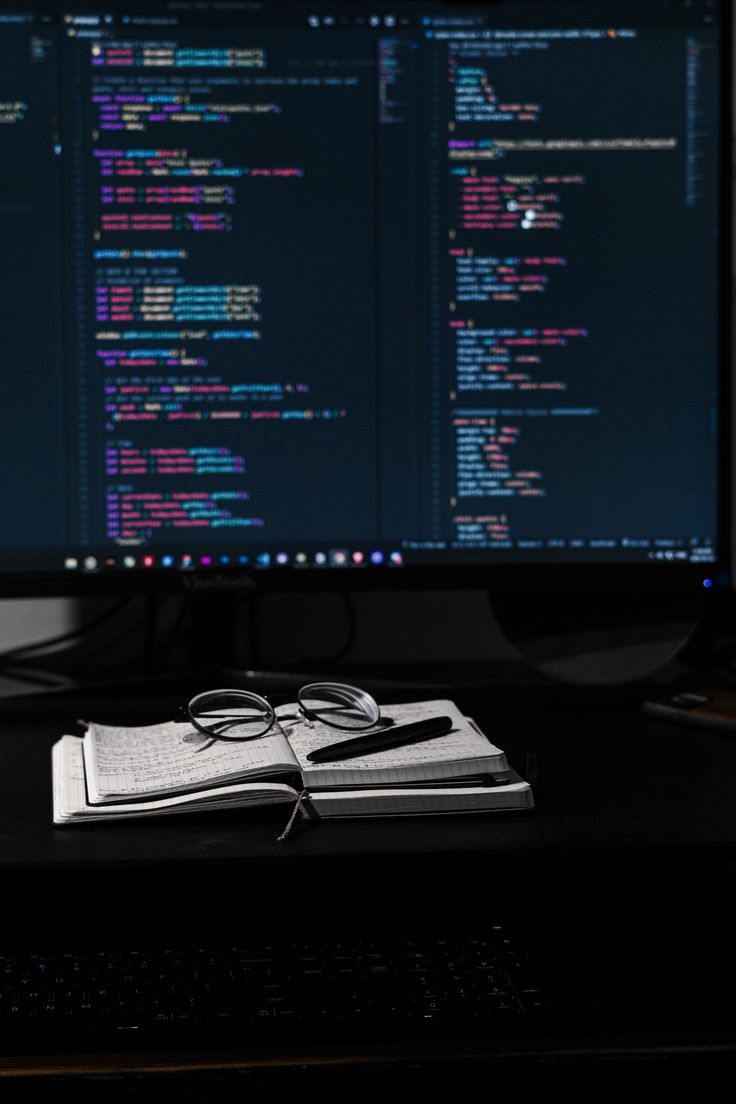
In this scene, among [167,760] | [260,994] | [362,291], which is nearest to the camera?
[260,994]

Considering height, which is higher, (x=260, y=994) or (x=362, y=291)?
(x=362, y=291)

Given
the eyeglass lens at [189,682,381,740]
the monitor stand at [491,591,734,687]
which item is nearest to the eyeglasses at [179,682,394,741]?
the eyeglass lens at [189,682,381,740]

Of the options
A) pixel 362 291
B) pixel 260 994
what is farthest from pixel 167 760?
pixel 362 291

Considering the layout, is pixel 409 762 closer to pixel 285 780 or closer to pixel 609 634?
pixel 285 780

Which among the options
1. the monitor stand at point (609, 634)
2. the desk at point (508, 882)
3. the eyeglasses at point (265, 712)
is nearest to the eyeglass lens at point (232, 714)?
the eyeglasses at point (265, 712)

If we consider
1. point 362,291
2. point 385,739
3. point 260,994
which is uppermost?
point 362,291

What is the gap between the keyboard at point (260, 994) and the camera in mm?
562

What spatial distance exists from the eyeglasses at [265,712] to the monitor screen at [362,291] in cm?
16

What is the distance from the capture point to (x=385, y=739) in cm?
72

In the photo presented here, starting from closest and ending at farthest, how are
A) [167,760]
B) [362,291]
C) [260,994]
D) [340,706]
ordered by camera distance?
1. [260,994]
2. [167,760]
3. [340,706]
4. [362,291]

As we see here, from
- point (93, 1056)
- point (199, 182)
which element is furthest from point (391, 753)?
point (199, 182)

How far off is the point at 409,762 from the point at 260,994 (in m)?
0.16

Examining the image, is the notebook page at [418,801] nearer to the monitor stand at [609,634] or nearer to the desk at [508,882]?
the desk at [508,882]

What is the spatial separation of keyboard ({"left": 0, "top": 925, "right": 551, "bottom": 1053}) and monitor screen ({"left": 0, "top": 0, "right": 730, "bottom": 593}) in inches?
15.6
